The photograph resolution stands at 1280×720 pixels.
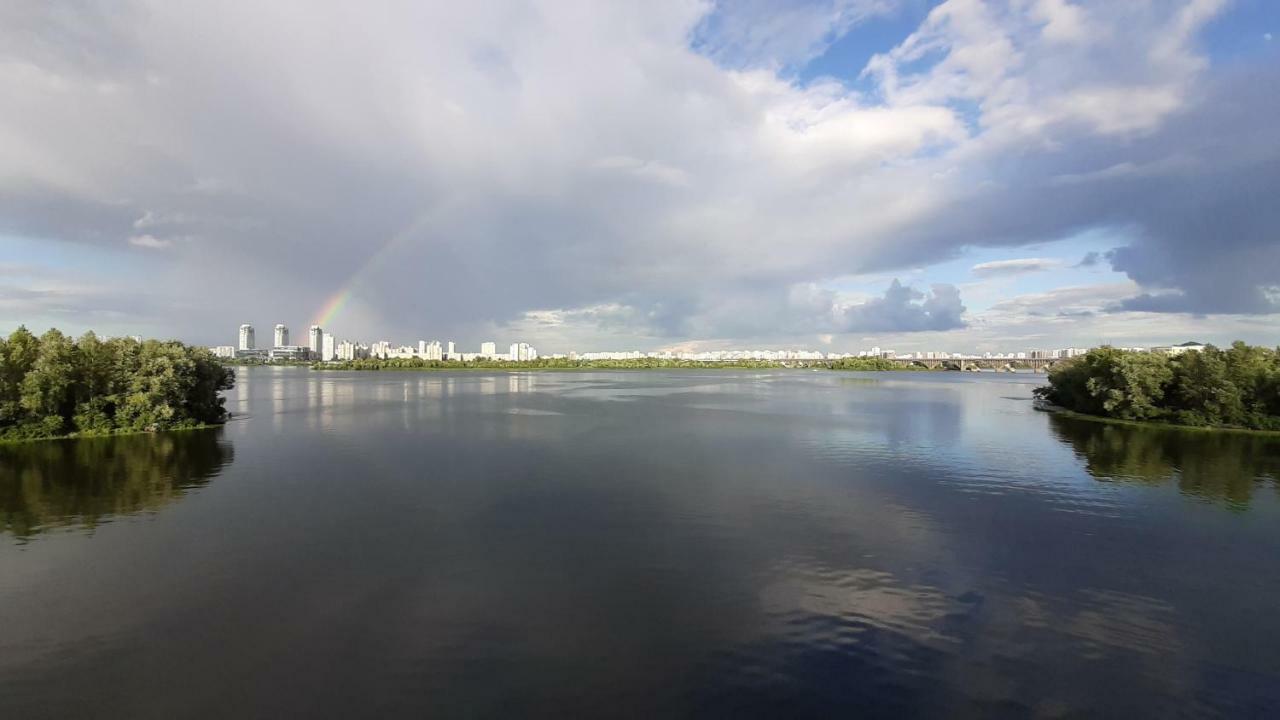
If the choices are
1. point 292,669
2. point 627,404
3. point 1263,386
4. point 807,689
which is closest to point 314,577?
point 292,669

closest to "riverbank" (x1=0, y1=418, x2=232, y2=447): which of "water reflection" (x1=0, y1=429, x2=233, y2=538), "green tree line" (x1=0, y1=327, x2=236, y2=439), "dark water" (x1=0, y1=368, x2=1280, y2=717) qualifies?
"green tree line" (x1=0, y1=327, x2=236, y2=439)

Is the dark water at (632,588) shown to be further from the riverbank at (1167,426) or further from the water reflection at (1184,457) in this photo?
the riverbank at (1167,426)

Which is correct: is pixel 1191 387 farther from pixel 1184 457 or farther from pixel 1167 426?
pixel 1184 457

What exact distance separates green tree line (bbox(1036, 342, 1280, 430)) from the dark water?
2311cm

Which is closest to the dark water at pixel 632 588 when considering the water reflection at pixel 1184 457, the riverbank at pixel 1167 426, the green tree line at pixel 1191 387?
the water reflection at pixel 1184 457

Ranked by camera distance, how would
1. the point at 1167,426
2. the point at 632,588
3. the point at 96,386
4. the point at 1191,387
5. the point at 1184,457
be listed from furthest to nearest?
the point at 1191,387 → the point at 1167,426 → the point at 96,386 → the point at 1184,457 → the point at 632,588

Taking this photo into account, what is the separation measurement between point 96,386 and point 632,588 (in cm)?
4773

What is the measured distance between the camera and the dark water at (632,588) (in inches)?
397

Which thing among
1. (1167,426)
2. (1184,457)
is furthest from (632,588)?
(1167,426)

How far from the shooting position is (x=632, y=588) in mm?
14320

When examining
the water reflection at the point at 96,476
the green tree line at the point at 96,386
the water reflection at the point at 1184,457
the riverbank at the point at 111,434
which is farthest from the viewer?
the green tree line at the point at 96,386

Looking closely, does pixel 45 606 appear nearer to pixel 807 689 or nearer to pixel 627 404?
pixel 807 689

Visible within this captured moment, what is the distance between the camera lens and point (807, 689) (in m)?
10.1

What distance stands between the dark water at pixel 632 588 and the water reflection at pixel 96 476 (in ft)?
0.74
